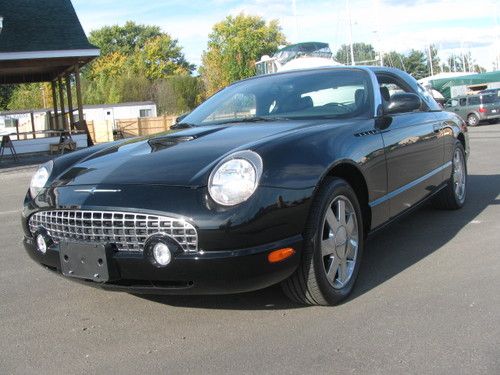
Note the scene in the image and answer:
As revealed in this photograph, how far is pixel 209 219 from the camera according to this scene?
299cm

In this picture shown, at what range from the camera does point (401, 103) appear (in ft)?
14.6

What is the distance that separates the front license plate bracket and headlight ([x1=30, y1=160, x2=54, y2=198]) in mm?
654

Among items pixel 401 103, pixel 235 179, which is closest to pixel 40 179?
pixel 235 179

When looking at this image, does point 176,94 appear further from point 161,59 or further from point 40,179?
point 40,179

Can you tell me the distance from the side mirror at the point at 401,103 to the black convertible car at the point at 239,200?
0.04 feet

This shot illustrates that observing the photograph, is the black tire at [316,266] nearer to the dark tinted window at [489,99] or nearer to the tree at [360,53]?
the dark tinted window at [489,99]

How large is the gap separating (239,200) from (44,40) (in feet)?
63.7

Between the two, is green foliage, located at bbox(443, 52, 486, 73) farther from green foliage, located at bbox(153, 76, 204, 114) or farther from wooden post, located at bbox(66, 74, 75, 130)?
wooden post, located at bbox(66, 74, 75, 130)

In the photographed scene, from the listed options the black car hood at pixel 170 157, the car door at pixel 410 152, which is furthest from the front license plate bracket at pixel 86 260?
the car door at pixel 410 152

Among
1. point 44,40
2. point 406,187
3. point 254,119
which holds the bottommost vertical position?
point 406,187

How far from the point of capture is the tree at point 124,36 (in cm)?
8806

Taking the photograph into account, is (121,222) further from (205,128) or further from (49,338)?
(205,128)

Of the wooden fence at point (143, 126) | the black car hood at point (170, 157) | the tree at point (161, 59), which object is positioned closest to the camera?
the black car hood at point (170, 157)

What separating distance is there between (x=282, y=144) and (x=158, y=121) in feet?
115
